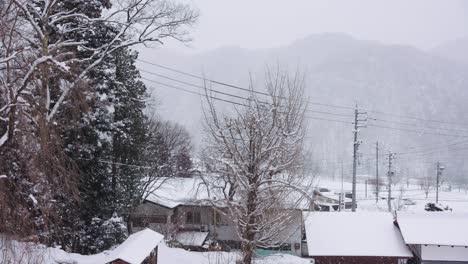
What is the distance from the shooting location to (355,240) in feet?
57.6

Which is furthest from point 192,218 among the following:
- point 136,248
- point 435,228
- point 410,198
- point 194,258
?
point 410,198

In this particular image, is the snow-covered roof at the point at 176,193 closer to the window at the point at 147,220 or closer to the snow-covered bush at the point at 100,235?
the window at the point at 147,220

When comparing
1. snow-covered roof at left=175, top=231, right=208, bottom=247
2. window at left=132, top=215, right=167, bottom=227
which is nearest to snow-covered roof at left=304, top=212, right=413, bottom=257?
snow-covered roof at left=175, top=231, right=208, bottom=247

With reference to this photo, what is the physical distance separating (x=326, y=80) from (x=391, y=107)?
25.0 meters

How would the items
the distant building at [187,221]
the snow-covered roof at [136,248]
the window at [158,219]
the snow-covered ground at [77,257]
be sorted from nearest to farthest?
1. the snow-covered ground at [77,257]
2. the snow-covered roof at [136,248]
3. the distant building at [187,221]
4. the window at [158,219]

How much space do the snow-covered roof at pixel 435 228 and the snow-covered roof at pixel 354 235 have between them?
736 millimetres

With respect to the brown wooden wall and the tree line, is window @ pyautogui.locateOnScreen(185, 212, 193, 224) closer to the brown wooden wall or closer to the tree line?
the tree line

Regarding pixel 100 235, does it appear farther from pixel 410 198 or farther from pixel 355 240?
pixel 410 198

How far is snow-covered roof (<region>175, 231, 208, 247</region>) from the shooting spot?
30.2 meters

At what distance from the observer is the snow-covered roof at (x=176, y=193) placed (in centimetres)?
3247

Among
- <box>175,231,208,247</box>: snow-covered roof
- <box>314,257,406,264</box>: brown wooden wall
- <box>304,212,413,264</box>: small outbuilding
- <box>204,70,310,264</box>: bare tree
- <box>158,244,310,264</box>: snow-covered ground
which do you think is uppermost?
<box>204,70,310,264</box>: bare tree

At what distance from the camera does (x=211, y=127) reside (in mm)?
12508

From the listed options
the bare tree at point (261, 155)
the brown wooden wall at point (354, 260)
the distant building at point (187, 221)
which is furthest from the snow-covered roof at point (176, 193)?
the bare tree at point (261, 155)

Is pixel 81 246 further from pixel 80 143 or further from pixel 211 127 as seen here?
pixel 211 127
